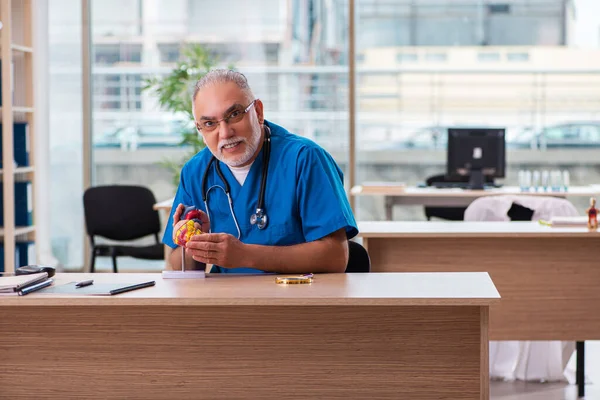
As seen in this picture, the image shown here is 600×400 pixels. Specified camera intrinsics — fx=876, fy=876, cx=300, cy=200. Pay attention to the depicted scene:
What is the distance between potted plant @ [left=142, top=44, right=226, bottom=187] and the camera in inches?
254

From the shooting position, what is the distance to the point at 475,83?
22.7 feet

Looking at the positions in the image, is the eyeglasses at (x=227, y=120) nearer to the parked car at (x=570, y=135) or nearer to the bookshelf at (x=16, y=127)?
the bookshelf at (x=16, y=127)

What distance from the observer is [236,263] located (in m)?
2.48

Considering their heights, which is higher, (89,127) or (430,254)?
(89,127)

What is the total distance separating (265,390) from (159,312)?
0.36 meters

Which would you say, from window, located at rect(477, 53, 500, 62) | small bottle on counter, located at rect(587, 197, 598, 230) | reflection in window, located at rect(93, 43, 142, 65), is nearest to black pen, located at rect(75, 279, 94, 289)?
small bottle on counter, located at rect(587, 197, 598, 230)

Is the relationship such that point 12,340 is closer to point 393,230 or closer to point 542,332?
point 393,230

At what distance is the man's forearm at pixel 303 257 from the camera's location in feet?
8.36

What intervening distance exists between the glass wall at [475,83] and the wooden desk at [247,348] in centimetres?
461

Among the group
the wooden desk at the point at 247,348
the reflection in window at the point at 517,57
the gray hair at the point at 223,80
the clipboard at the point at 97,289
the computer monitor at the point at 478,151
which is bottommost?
the wooden desk at the point at 247,348

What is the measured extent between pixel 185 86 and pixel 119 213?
1146mm

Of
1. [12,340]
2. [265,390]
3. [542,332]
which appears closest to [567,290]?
[542,332]

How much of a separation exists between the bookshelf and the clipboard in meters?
3.02

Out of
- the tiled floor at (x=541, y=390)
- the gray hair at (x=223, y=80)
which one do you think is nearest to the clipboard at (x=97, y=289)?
the gray hair at (x=223, y=80)
